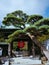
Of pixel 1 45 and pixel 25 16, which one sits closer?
pixel 25 16

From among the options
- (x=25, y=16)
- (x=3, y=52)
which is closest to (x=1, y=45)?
(x=3, y=52)

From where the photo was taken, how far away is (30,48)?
2233 centimetres

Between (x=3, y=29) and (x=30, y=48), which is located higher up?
(x=3, y=29)

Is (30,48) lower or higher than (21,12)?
lower

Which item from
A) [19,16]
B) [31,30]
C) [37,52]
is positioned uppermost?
[19,16]

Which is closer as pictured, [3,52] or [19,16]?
[19,16]

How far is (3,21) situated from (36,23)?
2.53 m

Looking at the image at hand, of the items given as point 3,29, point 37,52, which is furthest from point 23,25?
point 37,52

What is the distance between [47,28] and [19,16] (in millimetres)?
3401

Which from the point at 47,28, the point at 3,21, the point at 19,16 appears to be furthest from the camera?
the point at 19,16

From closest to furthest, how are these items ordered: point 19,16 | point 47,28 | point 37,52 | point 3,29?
point 47,28 → point 19,16 → point 3,29 → point 37,52

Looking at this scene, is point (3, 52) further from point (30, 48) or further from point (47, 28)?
point (47, 28)

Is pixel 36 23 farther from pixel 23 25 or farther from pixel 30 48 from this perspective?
pixel 30 48

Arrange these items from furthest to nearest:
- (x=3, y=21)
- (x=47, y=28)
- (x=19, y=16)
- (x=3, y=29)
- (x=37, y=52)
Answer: (x=37, y=52) < (x=3, y=29) < (x=19, y=16) < (x=3, y=21) < (x=47, y=28)
